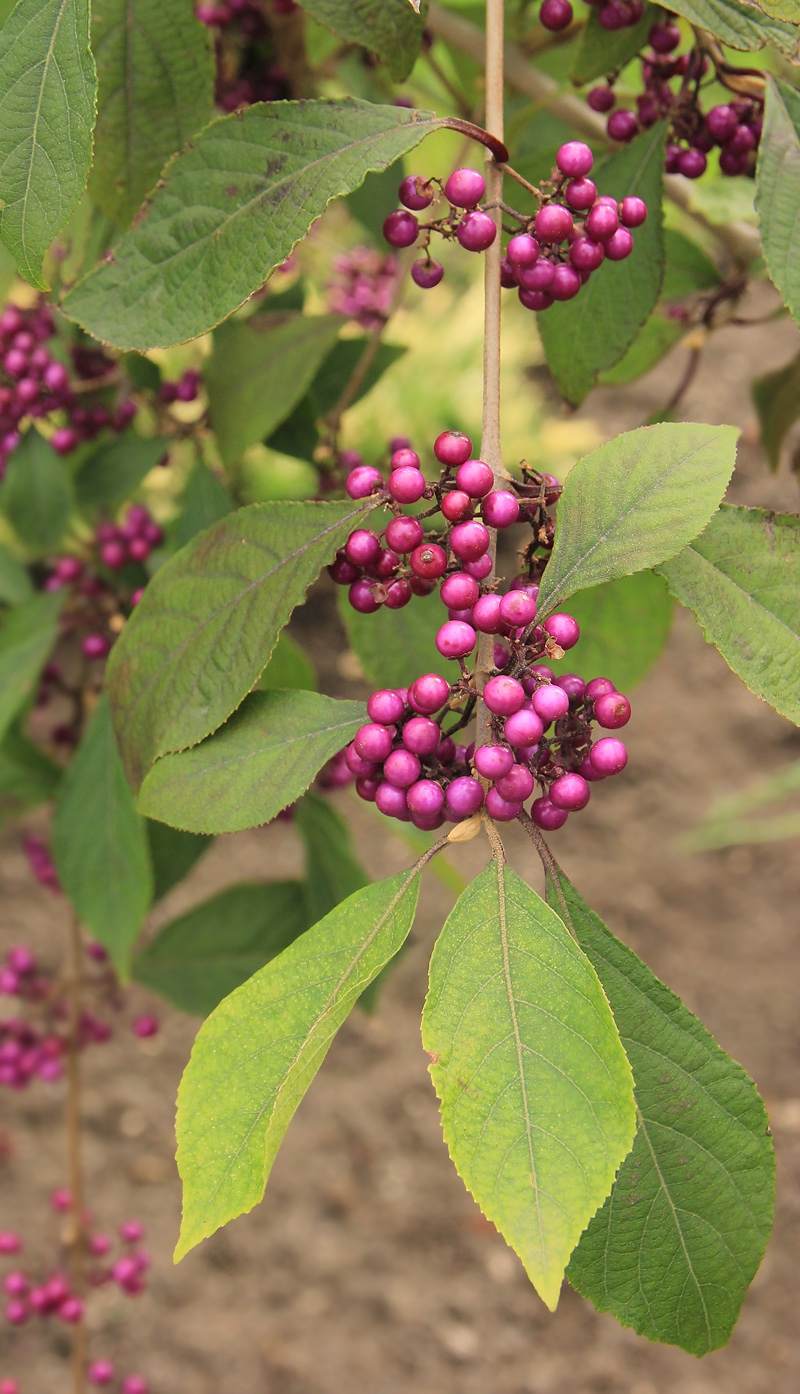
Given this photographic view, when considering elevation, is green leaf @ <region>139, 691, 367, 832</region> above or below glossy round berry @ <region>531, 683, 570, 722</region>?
below

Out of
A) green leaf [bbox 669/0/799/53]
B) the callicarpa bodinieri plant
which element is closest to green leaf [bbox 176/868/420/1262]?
the callicarpa bodinieri plant

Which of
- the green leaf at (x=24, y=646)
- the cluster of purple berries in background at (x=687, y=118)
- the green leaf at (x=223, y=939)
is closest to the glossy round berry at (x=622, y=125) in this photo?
the cluster of purple berries in background at (x=687, y=118)

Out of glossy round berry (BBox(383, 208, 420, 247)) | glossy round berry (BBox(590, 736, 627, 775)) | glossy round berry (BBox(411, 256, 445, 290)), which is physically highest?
glossy round berry (BBox(383, 208, 420, 247))

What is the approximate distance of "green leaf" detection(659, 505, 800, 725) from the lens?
0.47 metres

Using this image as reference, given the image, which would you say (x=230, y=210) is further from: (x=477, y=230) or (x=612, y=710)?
(x=612, y=710)

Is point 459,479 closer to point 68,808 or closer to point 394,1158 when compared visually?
point 68,808

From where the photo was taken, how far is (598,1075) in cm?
40

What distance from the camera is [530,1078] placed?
0.41m

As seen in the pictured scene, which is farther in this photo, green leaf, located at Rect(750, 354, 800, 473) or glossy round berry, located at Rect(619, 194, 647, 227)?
green leaf, located at Rect(750, 354, 800, 473)

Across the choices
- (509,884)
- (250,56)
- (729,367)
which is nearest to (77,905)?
(509,884)

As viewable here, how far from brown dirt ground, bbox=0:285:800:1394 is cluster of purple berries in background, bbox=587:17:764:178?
1476 mm

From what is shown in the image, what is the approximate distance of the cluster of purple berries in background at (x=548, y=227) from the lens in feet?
1.62

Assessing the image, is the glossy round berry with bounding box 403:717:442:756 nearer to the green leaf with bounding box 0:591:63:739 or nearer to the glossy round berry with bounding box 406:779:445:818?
the glossy round berry with bounding box 406:779:445:818

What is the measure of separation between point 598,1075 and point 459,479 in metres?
0.24
